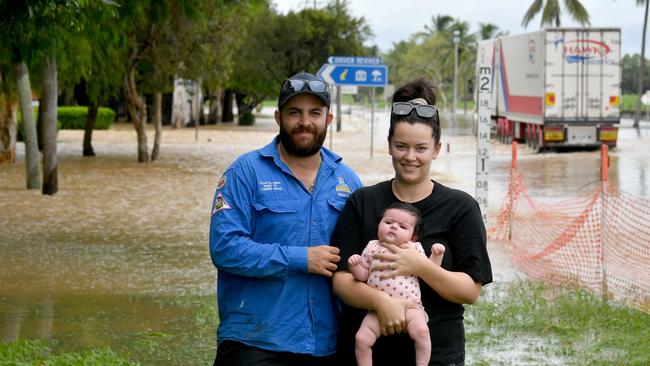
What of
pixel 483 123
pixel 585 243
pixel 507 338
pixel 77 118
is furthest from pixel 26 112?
pixel 77 118

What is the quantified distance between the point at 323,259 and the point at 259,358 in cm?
46

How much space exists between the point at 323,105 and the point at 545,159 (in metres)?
26.8

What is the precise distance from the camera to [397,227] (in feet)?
11.7

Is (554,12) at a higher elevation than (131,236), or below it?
higher

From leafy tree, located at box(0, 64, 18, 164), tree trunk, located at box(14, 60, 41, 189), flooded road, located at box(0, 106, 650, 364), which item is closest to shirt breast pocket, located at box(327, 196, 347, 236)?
flooded road, located at box(0, 106, 650, 364)

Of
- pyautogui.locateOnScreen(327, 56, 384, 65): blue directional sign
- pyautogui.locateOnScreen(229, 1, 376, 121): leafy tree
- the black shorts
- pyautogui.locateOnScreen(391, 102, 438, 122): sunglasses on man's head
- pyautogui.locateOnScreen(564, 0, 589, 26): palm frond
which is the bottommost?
the black shorts

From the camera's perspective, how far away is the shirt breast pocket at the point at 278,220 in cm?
396

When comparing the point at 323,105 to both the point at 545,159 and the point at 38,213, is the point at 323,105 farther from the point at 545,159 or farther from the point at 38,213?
the point at 545,159

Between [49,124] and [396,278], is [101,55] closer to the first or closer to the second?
[49,124]

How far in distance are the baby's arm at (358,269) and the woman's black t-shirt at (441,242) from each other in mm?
66

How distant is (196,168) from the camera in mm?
27875

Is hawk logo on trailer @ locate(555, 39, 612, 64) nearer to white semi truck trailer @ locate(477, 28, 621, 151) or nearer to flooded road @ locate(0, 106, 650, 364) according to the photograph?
white semi truck trailer @ locate(477, 28, 621, 151)

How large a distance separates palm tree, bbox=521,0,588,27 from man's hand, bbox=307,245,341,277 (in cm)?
5886

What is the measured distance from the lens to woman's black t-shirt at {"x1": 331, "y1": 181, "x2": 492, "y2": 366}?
3.71 m
